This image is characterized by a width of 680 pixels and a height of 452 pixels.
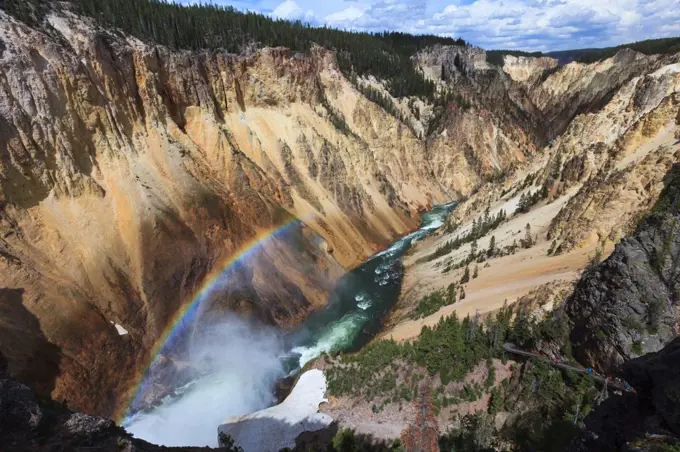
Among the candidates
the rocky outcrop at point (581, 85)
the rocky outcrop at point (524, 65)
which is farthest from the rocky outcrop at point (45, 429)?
the rocky outcrop at point (524, 65)

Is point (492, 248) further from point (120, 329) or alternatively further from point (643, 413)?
point (643, 413)

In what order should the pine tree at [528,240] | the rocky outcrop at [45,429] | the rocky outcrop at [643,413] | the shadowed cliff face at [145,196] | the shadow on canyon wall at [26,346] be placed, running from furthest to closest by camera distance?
the pine tree at [528,240] < the shadowed cliff face at [145,196] < the shadow on canyon wall at [26,346] < the rocky outcrop at [45,429] < the rocky outcrop at [643,413]

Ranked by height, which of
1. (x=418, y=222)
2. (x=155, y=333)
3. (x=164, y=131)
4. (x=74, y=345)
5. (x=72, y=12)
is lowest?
(x=418, y=222)

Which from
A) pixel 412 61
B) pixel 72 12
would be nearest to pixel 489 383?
pixel 72 12

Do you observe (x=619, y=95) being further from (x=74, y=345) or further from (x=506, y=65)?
(x=506, y=65)

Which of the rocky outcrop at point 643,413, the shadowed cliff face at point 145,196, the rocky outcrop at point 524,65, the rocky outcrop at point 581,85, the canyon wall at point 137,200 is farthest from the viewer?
the rocky outcrop at point 524,65

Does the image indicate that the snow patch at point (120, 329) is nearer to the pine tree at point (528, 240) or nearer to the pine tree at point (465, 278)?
the pine tree at point (465, 278)

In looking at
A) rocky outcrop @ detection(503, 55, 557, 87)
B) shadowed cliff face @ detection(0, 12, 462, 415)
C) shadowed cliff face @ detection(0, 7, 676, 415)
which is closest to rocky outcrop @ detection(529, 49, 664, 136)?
rocky outcrop @ detection(503, 55, 557, 87)
